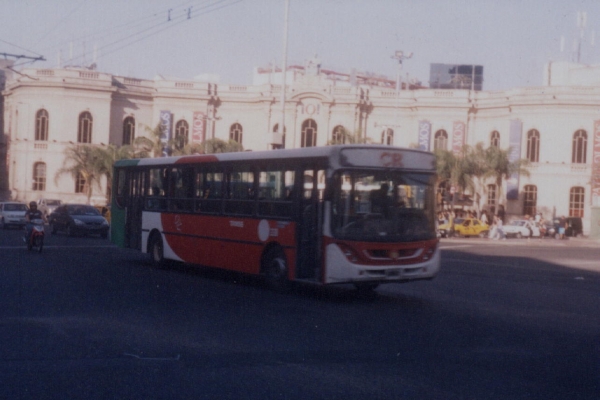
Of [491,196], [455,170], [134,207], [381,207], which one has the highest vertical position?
[455,170]

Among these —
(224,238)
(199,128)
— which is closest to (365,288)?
(224,238)

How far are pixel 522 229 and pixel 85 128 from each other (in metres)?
34.5

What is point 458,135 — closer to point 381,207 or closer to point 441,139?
point 441,139

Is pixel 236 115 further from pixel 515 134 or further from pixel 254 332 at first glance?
pixel 254 332

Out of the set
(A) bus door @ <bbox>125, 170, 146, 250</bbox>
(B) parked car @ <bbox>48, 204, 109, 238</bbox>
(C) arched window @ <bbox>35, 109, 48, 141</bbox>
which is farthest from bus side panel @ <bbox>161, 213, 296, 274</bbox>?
(C) arched window @ <bbox>35, 109, 48, 141</bbox>

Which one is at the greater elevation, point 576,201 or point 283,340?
point 576,201

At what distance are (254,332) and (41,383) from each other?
3511 millimetres

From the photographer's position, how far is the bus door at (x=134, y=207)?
20469mm

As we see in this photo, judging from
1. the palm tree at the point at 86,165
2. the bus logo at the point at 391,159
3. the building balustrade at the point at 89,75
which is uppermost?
the building balustrade at the point at 89,75

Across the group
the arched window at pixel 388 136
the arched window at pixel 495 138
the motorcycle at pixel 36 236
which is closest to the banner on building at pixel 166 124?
the arched window at pixel 388 136

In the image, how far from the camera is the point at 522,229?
182ft

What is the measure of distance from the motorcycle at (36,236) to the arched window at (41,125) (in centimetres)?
4220

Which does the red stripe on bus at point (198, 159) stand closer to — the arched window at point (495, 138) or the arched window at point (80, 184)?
the arched window at point (80, 184)

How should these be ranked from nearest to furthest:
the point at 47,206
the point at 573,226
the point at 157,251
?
the point at 157,251
the point at 47,206
the point at 573,226
